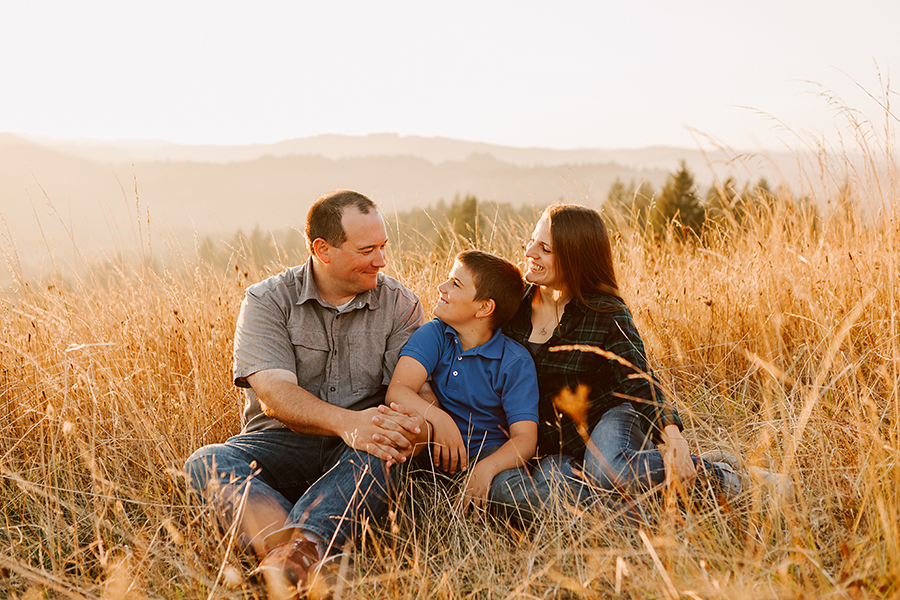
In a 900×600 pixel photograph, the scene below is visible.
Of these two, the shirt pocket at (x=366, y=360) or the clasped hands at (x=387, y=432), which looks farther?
the shirt pocket at (x=366, y=360)

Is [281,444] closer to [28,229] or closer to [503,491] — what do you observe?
[503,491]

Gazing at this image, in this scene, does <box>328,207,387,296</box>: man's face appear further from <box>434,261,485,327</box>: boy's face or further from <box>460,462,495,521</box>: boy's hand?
<box>460,462,495,521</box>: boy's hand

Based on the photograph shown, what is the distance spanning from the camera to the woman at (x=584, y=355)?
2369 millimetres

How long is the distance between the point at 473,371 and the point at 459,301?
320 millimetres

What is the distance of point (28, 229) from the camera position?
3607mm

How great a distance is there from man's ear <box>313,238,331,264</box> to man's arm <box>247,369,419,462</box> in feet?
1.81

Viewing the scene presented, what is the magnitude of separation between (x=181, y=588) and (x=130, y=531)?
512mm

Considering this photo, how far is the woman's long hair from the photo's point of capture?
257 cm

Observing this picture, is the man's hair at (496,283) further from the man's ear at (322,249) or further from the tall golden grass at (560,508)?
the tall golden grass at (560,508)

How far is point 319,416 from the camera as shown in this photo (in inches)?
92.3

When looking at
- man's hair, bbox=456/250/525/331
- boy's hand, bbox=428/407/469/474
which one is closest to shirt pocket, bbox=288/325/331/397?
boy's hand, bbox=428/407/469/474

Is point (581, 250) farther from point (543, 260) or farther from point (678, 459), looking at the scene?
point (678, 459)

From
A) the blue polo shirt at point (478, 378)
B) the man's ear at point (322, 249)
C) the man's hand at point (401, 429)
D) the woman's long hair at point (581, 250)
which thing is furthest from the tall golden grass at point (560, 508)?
the man's ear at point (322, 249)

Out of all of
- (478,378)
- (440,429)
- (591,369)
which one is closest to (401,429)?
(440,429)
